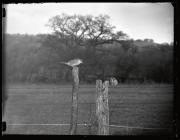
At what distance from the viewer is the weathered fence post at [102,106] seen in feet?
11.1

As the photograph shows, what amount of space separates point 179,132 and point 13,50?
8.36 meters

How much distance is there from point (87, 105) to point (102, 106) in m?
4.61

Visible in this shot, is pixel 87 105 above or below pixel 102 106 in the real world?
below

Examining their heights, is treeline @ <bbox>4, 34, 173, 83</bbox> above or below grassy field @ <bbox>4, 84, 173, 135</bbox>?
above

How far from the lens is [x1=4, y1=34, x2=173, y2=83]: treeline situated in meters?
7.39

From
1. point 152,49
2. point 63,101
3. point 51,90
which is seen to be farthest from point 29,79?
point 152,49

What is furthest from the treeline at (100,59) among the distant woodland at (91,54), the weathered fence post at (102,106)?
the weathered fence post at (102,106)

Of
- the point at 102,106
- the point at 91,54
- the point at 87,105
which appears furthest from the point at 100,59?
the point at 102,106

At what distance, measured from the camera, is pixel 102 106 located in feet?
11.3

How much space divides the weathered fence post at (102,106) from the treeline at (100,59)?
3.50 metres

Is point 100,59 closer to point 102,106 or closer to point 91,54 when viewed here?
point 91,54

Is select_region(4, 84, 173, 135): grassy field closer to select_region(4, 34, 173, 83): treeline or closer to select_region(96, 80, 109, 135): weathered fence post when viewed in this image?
select_region(4, 34, 173, 83): treeline

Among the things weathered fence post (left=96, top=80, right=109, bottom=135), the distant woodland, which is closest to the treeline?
the distant woodland

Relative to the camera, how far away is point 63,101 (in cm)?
922
